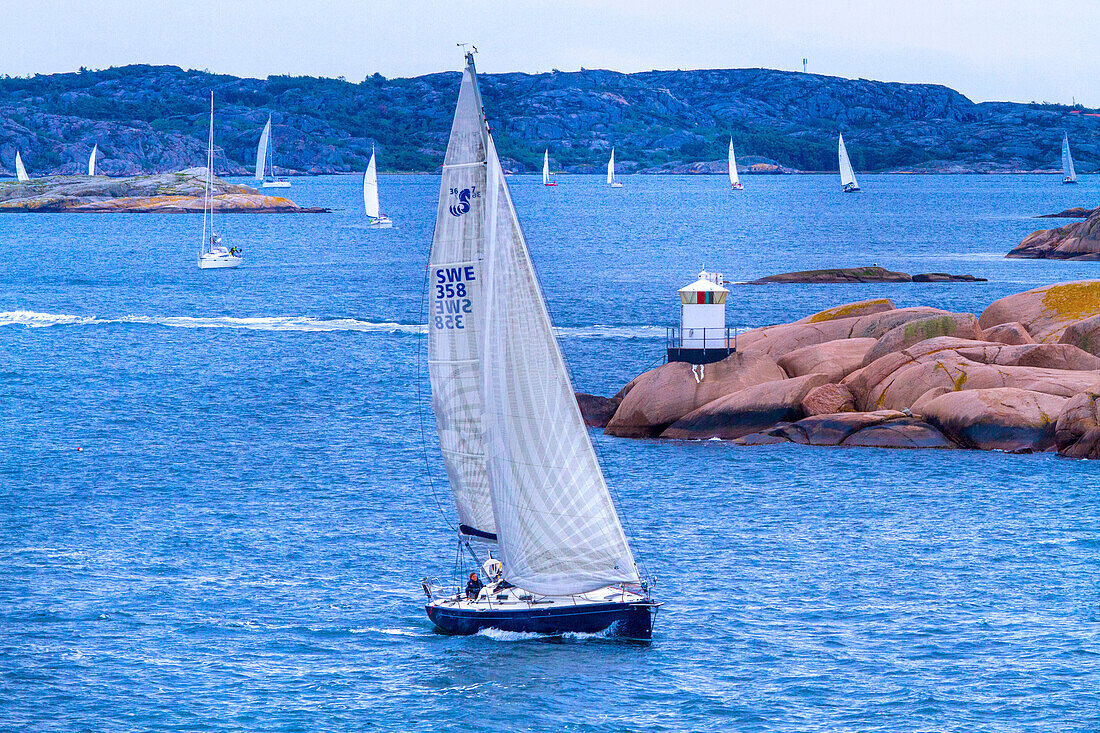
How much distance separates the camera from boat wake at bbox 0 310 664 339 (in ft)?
302

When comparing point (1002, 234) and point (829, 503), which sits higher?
point (1002, 234)

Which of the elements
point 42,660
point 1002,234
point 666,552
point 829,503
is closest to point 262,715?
point 42,660

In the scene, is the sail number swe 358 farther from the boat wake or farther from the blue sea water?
the boat wake

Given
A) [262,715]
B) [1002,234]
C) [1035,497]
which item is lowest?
[262,715]

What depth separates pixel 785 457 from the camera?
2190 inches

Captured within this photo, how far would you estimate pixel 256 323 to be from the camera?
3944 inches

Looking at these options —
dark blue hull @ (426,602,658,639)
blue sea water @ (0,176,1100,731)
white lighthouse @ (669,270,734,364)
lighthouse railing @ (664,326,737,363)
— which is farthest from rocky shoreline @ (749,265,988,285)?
dark blue hull @ (426,602,658,639)

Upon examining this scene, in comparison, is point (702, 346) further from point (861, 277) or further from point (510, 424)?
point (861, 277)

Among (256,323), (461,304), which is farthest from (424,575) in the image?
(256,323)

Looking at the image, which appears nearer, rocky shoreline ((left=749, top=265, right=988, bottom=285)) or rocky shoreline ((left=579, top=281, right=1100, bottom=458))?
rocky shoreline ((left=579, top=281, right=1100, bottom=458))

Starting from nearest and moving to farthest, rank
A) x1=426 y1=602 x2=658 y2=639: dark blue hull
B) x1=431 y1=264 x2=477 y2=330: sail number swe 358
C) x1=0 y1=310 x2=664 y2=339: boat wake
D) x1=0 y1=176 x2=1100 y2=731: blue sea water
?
x1=0 y1=176 x2=1100 y2=731: blue sea water → x1=431 y1=264 x2=477 y2=330: sail number swe 358 → x1=426 y1=602 x2=658 y2=639: dark blue hull → x1=0 y1=310 x2=664 y2=339: boat wake

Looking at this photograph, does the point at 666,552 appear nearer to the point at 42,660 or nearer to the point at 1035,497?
the point at 1035,497

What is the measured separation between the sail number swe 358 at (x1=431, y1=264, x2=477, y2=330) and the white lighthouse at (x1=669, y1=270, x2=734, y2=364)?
92.4 feet

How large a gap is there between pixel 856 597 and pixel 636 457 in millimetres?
17838
